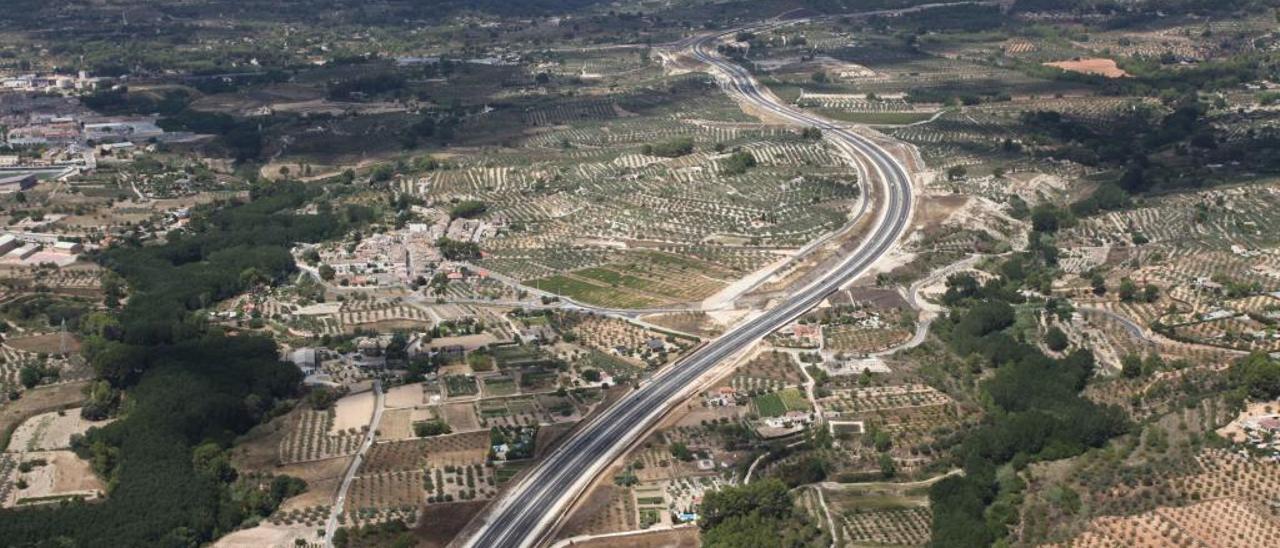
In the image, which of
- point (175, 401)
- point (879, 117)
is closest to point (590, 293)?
point (175, 401)

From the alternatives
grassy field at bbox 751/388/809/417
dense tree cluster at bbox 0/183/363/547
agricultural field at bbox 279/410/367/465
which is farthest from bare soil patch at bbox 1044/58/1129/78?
agricultural field at bbox 279/410/367/465

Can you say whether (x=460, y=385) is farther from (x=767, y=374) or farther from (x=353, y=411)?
(x=767, y=374)

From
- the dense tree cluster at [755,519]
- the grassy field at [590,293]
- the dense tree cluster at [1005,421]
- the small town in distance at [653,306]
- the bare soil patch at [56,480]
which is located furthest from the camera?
the grassy field at [590,293]

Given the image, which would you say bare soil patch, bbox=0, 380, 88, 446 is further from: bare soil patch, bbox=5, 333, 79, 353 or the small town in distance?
bare soil patch, bbox=5, 333, 79, 353

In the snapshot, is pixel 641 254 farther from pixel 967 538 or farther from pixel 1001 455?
pixel 967 538

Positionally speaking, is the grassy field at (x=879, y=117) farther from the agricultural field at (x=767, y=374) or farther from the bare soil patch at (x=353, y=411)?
the bare soil patch at (x=353, y=411)

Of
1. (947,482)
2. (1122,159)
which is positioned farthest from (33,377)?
(1122,159)

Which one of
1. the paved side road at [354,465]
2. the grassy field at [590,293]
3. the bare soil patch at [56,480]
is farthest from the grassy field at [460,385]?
the bare soil patch at [56,480]

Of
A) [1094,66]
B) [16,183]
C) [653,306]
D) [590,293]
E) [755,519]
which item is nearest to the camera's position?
[755,519]
